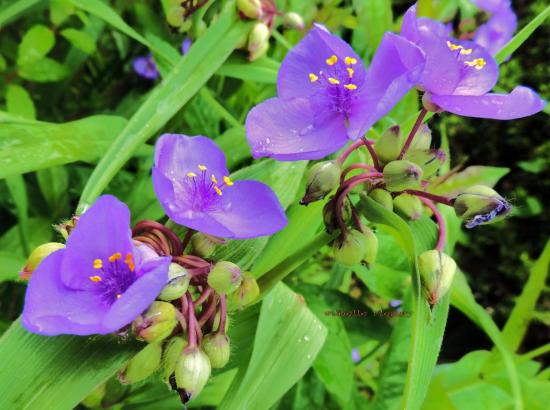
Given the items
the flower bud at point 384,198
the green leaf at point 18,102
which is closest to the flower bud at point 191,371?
the flower bud at point 384,198

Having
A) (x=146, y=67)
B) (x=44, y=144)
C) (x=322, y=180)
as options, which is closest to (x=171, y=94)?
(x=44, y=144)

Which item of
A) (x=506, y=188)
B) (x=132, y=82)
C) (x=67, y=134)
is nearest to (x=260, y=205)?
(x=67, y=134)

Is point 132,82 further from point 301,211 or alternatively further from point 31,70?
point 301,211

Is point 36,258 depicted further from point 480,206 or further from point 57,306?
point 480,206

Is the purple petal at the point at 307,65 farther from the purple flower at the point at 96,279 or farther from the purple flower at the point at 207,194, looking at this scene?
the purple flower at the point at 96,279

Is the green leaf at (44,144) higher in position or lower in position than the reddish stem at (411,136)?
lower

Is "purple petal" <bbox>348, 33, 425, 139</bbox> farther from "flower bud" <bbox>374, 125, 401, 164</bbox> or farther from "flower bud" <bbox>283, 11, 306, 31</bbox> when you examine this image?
"flower bud" <bbox>283, 11, 306, 31</bbox>

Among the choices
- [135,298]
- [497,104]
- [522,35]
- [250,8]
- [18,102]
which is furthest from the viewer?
[18,102]
